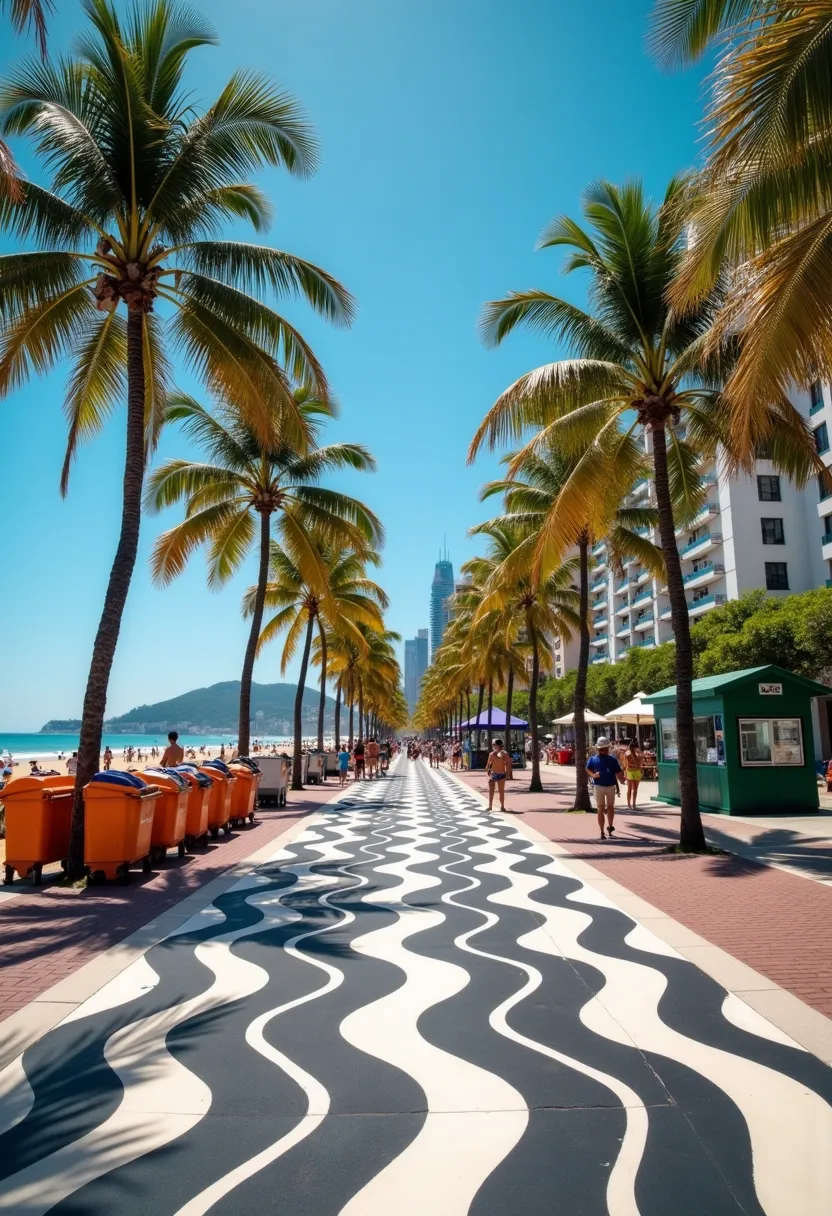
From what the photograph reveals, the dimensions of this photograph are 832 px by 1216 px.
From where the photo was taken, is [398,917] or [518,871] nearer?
[398,917]

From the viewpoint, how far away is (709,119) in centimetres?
670

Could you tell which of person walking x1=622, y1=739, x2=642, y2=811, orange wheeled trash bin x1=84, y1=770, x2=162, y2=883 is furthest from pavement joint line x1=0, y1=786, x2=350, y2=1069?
person walking x1=622, y1=739, x2=642, y2=811

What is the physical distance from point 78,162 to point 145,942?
1002 centimetres

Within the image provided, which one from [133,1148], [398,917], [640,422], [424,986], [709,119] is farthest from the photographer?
[640,422]

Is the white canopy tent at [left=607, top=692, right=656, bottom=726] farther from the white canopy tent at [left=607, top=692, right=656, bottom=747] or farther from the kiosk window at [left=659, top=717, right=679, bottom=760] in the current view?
the kiosk window at [left=659, top=717, right=679, bottom=760]

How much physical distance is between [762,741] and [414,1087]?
1391 centimetres

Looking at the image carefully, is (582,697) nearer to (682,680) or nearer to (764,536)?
(682,680)

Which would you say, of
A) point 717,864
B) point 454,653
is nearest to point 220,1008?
point 717,864

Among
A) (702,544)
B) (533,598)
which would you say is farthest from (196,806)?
(702,544)

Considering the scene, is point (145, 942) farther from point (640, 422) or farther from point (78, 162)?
point (640, 422)

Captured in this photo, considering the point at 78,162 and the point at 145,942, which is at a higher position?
the point at 78,162

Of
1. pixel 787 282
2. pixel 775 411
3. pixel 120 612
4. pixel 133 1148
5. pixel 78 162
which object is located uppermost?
pixel 78 162

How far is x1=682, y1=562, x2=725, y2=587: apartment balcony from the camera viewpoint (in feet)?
180

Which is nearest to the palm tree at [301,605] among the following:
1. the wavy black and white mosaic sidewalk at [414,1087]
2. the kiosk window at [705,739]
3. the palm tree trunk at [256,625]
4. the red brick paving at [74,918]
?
the palm tree trunk at [256,625]
